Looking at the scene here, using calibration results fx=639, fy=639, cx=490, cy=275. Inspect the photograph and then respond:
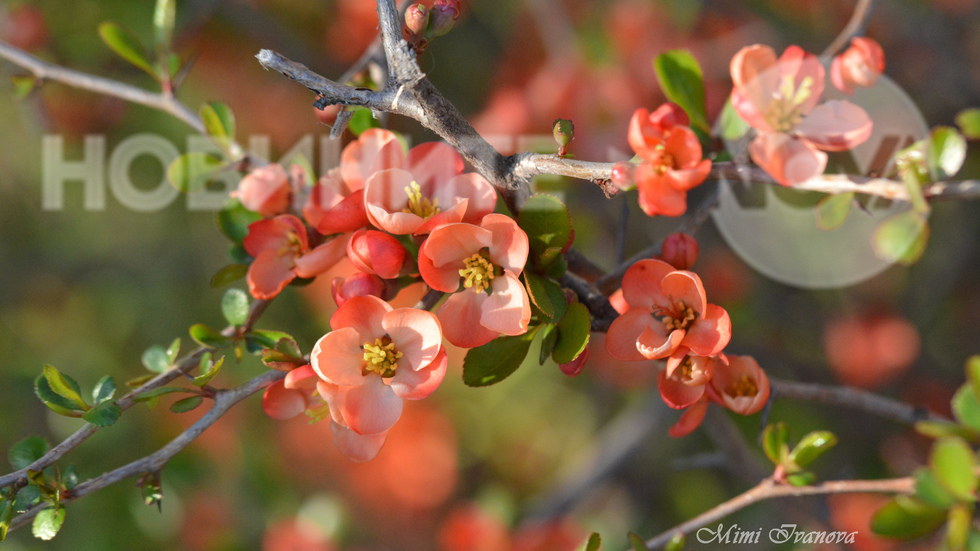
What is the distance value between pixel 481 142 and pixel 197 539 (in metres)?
1.48

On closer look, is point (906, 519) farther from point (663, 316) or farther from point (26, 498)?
point (26, 498)

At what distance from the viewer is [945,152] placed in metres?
0.55

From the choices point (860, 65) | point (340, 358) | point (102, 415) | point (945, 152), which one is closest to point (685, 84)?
point (860, 65)

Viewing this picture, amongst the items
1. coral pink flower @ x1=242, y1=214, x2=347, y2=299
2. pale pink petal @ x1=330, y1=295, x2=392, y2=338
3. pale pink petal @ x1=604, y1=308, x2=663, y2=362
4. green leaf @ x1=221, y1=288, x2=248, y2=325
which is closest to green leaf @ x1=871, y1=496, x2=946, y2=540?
pale pink petal @ x1=604, y1=308, x2=663, y2=362

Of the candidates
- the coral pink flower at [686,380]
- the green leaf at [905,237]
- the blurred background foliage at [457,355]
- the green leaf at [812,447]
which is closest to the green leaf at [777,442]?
the green leaf at [812,447]

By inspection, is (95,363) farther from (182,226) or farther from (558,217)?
(558,217)

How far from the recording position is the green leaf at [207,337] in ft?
2.28

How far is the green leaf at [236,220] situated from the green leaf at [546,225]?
40 centimetres

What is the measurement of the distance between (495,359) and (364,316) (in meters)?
0.14

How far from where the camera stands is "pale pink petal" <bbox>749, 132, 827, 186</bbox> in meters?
0.57

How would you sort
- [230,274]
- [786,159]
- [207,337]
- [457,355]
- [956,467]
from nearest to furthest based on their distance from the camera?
[956,467] → [786,159] → [207,337] → [230,274] → [457,355]

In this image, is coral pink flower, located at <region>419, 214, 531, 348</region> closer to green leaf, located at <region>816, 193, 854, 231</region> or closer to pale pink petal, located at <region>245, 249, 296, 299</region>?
pale pink petal, located at <region>245, 249, 296, 299</region>

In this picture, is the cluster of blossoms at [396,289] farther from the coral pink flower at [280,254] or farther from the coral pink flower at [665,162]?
the coral pink flower at [665,162]

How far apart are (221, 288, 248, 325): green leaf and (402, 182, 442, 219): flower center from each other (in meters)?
0.24
